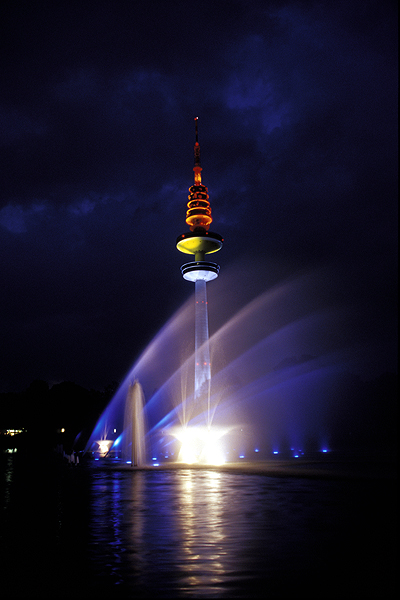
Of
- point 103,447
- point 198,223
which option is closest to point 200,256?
point 198,223

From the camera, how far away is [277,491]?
1634 centimetres

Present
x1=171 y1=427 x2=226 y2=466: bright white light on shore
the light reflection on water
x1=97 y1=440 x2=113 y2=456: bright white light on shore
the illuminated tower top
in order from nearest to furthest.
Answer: the light reflection on water → x1=97 y1=440 x2=113 y2=456: bright white light on shore → x1=171 y1=427 x2=226 y2=466: bright white light on shore → the illuminated tower top

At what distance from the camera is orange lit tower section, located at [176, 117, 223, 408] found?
344 feet

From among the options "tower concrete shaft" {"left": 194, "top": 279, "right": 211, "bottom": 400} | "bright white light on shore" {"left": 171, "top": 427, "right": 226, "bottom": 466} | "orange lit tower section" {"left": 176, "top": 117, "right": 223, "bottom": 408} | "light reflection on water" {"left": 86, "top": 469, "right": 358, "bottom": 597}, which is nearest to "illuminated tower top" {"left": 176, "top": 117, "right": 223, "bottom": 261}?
"orange lit tower section" {"left": 176, "top": 117, "right": 223, "bottom": 408}

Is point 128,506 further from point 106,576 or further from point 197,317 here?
point 197,317

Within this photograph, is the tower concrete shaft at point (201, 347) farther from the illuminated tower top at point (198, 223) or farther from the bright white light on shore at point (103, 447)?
the bright white light on shore at point (103, 447)

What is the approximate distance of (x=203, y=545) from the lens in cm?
849

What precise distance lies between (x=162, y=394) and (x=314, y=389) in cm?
2826

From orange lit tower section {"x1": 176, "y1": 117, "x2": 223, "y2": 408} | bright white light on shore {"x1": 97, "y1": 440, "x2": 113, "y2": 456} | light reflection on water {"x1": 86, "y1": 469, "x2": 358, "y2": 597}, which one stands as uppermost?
orange lit tower section {"x1": 176, "y1": 117, "x2": 223, "y2": 408}

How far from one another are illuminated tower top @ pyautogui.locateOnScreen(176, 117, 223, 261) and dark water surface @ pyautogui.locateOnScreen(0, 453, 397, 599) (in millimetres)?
90746

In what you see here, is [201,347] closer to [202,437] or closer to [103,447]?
[202,437]

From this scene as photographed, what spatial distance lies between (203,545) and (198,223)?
100128 millimetres

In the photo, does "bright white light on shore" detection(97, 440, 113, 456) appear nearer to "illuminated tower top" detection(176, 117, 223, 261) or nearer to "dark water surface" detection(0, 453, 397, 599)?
"dark water surface" detection(0, 453, 397, 599)

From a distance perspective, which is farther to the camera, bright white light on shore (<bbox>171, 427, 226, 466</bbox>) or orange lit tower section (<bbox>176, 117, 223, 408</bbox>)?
orange lit tower section (<bbox>176, 117, 223, 408</bbox>)
